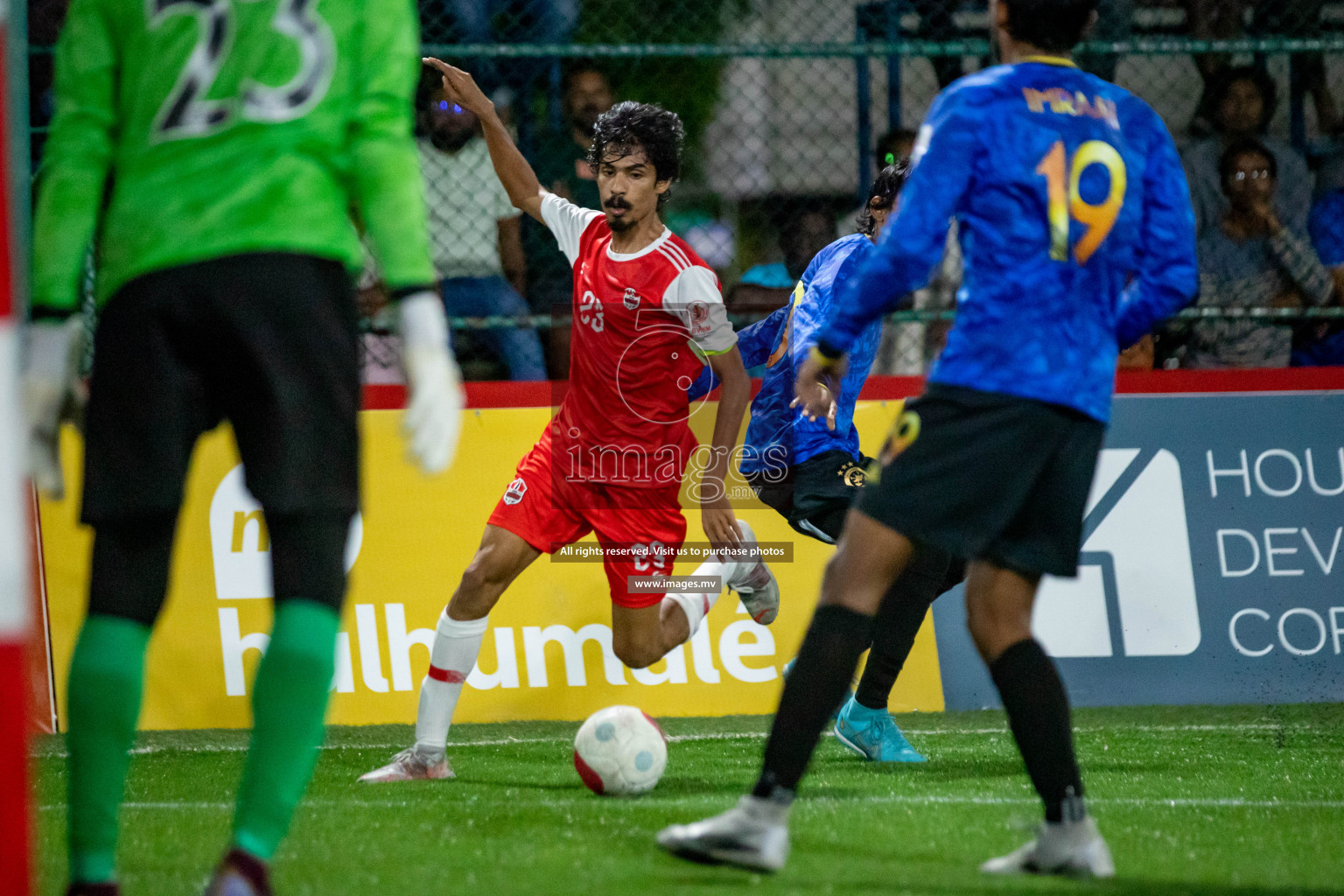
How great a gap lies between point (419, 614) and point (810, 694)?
323 cm

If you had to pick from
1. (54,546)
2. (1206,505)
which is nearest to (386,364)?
(54,546)

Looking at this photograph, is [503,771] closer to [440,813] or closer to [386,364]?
[440,813]

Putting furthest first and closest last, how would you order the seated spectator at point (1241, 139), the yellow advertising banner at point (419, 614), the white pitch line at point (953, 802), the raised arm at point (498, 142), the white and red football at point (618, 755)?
the seated spectator at point (1241, 139), the yellow advertising banner at point (419, 614), the raised arm at point (498, 142), the white and red football at point (618, 755), the white pitch line at point (953, 802)

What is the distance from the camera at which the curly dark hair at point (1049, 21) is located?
305 centimetres

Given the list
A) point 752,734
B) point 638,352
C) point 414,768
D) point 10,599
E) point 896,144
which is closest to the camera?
point 10,599

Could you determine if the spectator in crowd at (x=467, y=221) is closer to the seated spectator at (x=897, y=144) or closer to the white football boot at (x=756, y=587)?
the seated spectator at (x=897, y=144)

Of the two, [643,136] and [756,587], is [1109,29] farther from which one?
[756,587]

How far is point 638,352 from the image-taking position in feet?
16.2

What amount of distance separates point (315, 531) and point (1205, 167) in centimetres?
617

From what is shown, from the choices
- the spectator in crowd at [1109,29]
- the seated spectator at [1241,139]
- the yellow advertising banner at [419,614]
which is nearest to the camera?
the yellow advertising banner at [419,614]

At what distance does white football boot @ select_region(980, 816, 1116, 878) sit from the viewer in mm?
2992

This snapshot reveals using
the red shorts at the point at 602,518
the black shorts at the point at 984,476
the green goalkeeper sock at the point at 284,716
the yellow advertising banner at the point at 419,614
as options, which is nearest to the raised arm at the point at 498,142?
the red shorts at the point at 602,518

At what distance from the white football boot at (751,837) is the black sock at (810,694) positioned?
0.12ft

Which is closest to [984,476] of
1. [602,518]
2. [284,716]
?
[284,716]
